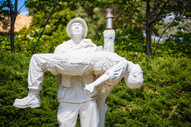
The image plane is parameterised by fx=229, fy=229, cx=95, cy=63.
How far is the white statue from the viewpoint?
3244mm

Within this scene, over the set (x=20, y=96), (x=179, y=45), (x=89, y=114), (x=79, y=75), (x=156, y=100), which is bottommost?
(x=156, y=100)

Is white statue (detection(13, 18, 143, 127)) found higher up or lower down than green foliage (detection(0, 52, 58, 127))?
higher up

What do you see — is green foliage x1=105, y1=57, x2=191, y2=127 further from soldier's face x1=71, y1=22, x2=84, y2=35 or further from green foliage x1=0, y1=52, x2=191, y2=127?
soldier's face x1=71, y1=22, x2=84, y2=35

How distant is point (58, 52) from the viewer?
362 cm

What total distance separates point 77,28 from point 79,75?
771 mm

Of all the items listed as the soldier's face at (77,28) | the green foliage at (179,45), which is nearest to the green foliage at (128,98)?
the green foliage at (179,45)

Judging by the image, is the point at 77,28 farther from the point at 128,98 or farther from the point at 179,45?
the point at 179,45

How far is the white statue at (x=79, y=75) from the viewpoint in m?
3.24

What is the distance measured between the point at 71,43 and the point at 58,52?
273 millimetres

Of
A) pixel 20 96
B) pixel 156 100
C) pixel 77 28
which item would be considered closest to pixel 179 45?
pixel 156 100

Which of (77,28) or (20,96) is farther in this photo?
(20,96)

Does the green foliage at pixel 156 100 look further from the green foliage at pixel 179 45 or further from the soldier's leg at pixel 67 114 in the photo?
the soldier's leg at pixel 67 114

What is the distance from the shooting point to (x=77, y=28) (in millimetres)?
3721

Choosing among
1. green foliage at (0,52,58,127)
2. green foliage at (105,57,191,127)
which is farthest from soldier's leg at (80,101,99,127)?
green foliage at (105,57,191,127)
